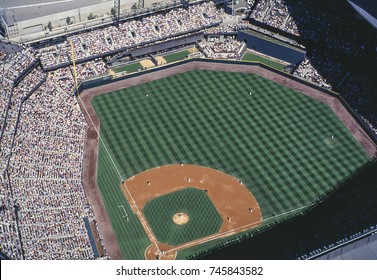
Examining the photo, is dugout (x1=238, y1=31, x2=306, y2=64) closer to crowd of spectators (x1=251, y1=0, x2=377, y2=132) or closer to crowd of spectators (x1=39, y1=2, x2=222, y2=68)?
crowd of spectators (x1=251, y1=0, x2=377, y2=132)

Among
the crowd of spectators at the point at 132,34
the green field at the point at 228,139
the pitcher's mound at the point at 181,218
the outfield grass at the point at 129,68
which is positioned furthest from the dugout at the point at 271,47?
the pitcher's mound at the point at 181,218

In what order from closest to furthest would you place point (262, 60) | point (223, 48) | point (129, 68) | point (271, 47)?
1. point (129, 68)
2. point (262, 60)
3. point (271, 47)
4. point (223, 48)

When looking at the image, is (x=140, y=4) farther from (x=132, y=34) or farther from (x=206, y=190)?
(x=206, y=190)

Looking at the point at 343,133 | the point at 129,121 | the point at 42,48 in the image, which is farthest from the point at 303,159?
the point at 42,48

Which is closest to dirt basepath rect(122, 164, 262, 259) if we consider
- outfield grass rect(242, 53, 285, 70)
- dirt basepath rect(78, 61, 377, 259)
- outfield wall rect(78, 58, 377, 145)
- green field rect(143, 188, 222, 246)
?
green field rect(143, 188, 222, 246)

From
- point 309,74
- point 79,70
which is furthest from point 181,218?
point 309,74

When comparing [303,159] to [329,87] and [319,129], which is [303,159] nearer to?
[319,129]
